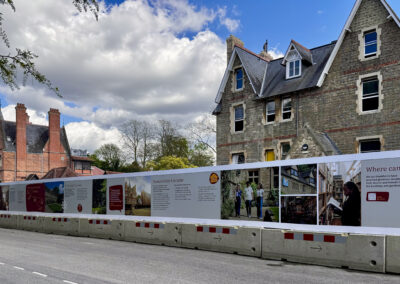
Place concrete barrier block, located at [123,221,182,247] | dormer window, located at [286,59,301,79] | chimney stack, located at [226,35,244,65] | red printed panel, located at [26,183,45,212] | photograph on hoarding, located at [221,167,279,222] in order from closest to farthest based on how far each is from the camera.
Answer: photograph on hoarding, located at [221,167,279,222] < concrete barrier block, located at [123,221,182,247] < red printed panel, located at [26,183,45,212] < dormer window, located at [286,59,301,79] < chimney stack, located at [226,35,244,65]

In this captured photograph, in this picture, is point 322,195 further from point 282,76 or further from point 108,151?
point 108,151

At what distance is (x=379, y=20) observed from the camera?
70.5ft

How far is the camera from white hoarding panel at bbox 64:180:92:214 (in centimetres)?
1864

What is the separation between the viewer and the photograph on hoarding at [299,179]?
10836mm

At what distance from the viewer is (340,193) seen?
1012 cm

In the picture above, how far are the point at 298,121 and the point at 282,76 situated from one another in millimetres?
4151

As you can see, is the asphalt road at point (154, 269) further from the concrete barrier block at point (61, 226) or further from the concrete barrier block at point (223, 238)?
the concrete barrier block at point (61, 226)

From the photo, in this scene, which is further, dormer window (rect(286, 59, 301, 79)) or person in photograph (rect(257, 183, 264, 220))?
dormer window (rect(286, 59, 301, 79))

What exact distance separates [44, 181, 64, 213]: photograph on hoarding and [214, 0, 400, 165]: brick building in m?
12.2

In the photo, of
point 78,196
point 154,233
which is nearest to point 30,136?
point 78,196

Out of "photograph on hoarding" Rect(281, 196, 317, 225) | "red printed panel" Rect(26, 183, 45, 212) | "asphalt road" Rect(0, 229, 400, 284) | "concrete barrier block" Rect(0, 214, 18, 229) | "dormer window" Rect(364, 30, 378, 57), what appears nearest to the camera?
"asphalt road" Rect(0, 229, 400, 284)

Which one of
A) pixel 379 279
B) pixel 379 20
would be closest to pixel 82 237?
pixel 379 279

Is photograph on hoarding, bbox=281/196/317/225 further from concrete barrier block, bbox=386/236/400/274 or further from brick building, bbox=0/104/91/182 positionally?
brick building, bbox=0/104/91/182

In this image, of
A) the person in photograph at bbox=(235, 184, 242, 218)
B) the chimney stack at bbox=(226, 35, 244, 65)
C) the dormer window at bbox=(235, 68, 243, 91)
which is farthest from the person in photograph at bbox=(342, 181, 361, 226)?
the chimney stack at bbox=(226, 35, 244, 65)
